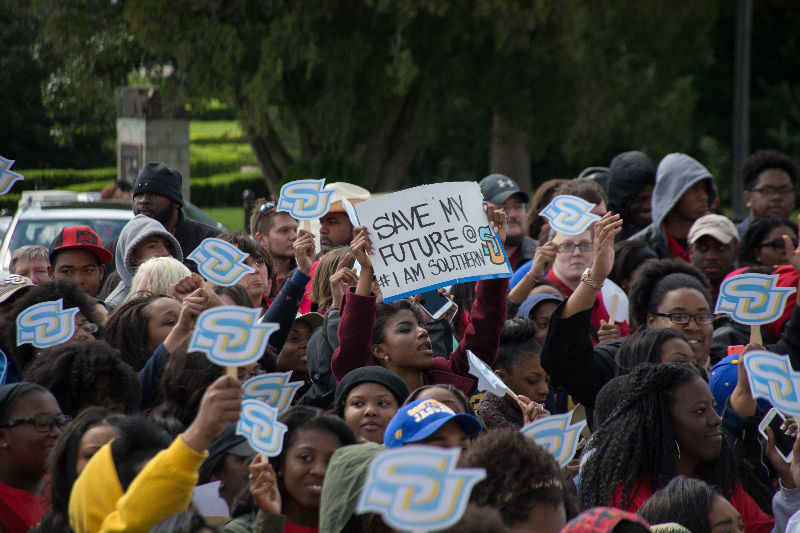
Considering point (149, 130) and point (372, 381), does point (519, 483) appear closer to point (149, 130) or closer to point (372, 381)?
point (372, 381)

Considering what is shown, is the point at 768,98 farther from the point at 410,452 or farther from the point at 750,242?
the point at 410,452

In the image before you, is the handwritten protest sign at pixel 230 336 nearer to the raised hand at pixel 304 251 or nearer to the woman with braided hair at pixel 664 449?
the woman with braided hair at pixel 664 449

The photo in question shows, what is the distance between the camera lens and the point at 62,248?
6719 millimetres

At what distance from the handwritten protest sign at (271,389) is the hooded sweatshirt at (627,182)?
4426mm

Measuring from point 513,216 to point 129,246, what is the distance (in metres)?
2.64

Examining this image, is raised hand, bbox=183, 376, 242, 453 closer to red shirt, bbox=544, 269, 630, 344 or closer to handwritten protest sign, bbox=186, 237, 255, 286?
handwritten protest sign, bbox=186, 237, 255, 286

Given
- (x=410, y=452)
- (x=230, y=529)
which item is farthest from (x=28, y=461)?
(x=410, y=452)

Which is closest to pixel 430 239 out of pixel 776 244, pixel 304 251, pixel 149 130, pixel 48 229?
pixel 304 251

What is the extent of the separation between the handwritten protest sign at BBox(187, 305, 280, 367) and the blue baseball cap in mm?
672

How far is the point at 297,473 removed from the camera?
4031 mm

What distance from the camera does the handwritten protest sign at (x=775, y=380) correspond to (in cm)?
392

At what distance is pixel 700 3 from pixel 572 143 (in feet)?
11.7

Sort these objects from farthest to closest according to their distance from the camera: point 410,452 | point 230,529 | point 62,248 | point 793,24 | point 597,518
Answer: point 793,24
point 62,248
point 230,529
point 597,518
point 410,452

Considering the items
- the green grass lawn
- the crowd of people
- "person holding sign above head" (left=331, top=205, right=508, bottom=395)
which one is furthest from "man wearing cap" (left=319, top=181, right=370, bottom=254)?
the green grass lawn
